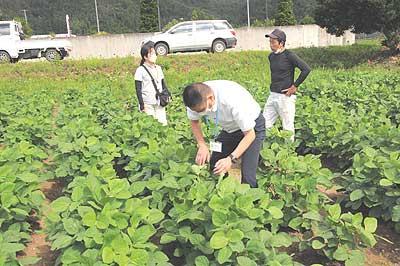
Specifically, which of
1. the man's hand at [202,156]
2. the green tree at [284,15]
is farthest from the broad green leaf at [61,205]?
the green tree at [284,15]

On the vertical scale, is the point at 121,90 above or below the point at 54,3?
below

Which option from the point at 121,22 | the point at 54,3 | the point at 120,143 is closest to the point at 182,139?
the point at 120,143

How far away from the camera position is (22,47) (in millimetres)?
19234

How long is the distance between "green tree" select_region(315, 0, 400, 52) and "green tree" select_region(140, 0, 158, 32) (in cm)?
1659

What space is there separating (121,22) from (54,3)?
1459cm

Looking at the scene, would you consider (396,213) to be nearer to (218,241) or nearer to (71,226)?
(218,241)

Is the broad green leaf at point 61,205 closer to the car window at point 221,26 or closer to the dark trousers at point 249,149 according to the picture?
the dark trousers at point 249,149

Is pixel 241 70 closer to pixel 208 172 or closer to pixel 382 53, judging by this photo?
pixel 382 53

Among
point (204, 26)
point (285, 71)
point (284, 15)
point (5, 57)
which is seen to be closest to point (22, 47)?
point (5, 57)

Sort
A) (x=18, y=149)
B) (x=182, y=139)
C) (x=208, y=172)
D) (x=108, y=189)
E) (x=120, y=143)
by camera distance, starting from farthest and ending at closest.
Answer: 1. (x=182, y=139)
2. (x=120, y=143)
3. (x=18, y=149)
4. (x=208, y=172)
5. (x=108, y=189)

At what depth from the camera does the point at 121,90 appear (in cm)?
1290

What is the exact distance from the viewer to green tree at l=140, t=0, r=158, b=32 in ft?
109

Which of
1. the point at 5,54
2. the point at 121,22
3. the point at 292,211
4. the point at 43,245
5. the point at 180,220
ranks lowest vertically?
the point at 43,245

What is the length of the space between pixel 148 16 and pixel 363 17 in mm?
18936
